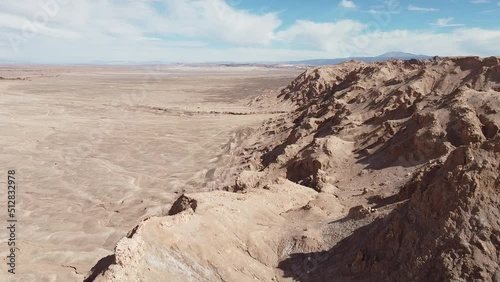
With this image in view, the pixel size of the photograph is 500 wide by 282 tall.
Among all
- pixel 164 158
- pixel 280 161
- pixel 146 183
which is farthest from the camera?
pixel 164 158

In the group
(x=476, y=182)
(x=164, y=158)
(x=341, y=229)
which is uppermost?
(x=476, y=182)

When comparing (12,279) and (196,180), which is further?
(196,180)

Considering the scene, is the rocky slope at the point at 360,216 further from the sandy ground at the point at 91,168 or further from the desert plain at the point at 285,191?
the sandy ground at the point at 91,168

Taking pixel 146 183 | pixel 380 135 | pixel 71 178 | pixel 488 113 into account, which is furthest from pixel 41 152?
pixel 488 113

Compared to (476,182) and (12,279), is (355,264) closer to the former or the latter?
(476,182)

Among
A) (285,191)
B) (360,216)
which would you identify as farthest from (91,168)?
(360,216)

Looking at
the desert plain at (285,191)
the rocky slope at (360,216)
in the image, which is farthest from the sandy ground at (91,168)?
the rocky slope at (360,216)
